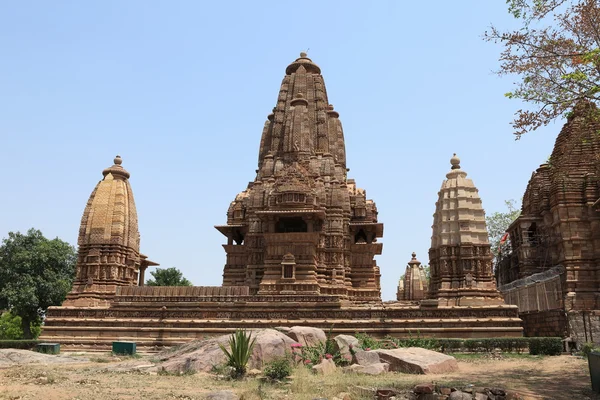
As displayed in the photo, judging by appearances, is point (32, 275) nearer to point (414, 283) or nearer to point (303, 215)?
point (303, 215)

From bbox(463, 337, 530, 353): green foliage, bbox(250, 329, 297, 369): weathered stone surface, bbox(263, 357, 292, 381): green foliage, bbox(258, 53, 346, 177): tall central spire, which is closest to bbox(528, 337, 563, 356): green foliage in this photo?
bbox(463, 337, 530, 353): green foliage

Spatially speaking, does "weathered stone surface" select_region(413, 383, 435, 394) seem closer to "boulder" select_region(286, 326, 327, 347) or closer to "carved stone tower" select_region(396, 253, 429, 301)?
"boulder" select_region(286, 326, 327, 347)

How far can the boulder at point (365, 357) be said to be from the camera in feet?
47.5

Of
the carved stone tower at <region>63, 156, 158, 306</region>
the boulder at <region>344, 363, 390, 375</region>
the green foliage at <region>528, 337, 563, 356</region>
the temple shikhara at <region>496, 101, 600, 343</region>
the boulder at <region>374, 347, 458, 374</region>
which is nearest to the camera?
the boulder at <region>344, 363, 390, 375</region>

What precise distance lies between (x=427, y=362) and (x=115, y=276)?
64.3 feet

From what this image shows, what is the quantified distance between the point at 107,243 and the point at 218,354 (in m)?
16.1

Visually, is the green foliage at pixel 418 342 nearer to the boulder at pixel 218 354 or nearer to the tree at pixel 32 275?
the boulder at pixel 218 354

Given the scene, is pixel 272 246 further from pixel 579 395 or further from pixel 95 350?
pixel 579 395

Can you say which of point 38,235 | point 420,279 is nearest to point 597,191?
point 420,279

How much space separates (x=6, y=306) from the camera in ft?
127

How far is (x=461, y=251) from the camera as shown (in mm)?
24438

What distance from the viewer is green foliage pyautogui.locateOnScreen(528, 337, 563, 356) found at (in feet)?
62.2

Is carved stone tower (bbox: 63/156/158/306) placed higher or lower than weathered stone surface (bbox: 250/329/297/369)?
higher

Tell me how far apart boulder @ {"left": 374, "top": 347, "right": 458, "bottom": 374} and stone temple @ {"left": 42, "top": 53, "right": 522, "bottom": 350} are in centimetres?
621
